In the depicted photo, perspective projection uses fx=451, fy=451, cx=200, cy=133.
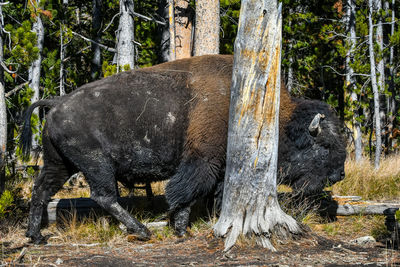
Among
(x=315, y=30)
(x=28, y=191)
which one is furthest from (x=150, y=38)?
(x=28, y=191)

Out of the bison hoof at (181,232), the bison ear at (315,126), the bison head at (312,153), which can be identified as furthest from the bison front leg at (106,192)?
the bison ear at (315,126)

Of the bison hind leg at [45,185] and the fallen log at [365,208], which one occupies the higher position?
the bison hind leg at [45,185]

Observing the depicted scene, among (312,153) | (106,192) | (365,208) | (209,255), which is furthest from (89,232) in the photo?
(365,208)

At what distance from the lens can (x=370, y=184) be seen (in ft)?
25.7

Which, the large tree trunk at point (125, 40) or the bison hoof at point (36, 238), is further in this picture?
the large tree trunk at point (125, 40)

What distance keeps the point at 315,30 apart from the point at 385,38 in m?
3.22

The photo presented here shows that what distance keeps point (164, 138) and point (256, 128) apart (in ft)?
5.08

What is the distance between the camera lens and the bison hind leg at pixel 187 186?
5445mm

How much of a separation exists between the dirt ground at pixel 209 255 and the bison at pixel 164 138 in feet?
2.09

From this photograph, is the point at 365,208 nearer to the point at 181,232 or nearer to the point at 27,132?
the point at 181,232

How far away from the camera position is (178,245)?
5039mm

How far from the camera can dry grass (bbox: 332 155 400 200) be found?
7.59 m

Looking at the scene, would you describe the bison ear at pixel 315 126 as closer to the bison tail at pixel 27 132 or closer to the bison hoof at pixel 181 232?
the bison hoof at pixel 181 232

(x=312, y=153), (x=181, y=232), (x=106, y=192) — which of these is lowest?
(x=181, y=232)
